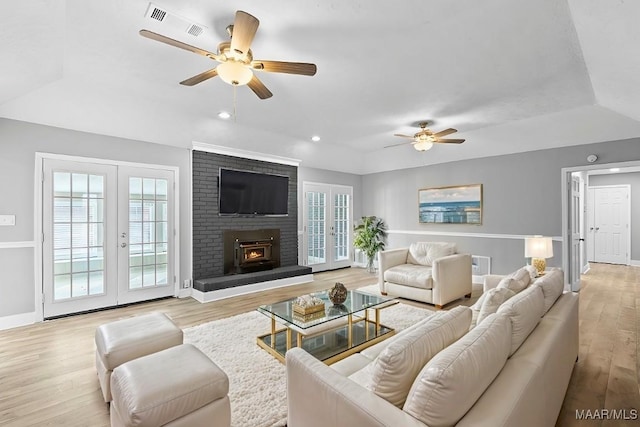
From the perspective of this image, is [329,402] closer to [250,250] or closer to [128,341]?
[128,341]

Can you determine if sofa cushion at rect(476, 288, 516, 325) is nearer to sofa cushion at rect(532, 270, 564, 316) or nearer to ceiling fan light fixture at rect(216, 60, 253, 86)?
sofa cushion at rect(532, 270, 564, 316)

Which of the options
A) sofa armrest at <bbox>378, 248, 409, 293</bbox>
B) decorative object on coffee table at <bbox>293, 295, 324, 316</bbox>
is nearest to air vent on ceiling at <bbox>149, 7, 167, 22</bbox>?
decorative object on coffee table at <bbox>293, 295, 324, 316</bbox>

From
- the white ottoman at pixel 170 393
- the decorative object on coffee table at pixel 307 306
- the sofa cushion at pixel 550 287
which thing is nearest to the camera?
the white ottoman at pixel 170 393

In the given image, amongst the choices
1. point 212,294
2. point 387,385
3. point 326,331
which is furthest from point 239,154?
point 387,385

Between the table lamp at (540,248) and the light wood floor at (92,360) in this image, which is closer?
the light wood floor at (92,360)

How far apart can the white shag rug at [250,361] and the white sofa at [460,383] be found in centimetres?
59

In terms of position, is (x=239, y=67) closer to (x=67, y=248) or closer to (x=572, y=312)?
(x=572, y=312)

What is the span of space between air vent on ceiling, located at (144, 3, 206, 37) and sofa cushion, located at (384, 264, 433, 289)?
392 cm

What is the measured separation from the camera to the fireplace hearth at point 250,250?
549 cm

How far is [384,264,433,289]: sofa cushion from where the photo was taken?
14.3 ft

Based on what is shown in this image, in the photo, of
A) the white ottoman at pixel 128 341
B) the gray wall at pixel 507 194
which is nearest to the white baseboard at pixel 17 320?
the white ottoman at pixel 128 341

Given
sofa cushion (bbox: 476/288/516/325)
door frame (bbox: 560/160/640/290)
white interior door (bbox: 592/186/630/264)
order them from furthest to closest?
white interior door (bbox: 592/186/630/264) → door frame (bbox: 560/160/640/290) → sofa cushion (bbox: 476/288/516/325)

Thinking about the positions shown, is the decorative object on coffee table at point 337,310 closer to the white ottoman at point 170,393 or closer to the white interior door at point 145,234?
the white ottoman at point 170,393

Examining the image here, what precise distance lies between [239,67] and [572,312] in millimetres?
3131
